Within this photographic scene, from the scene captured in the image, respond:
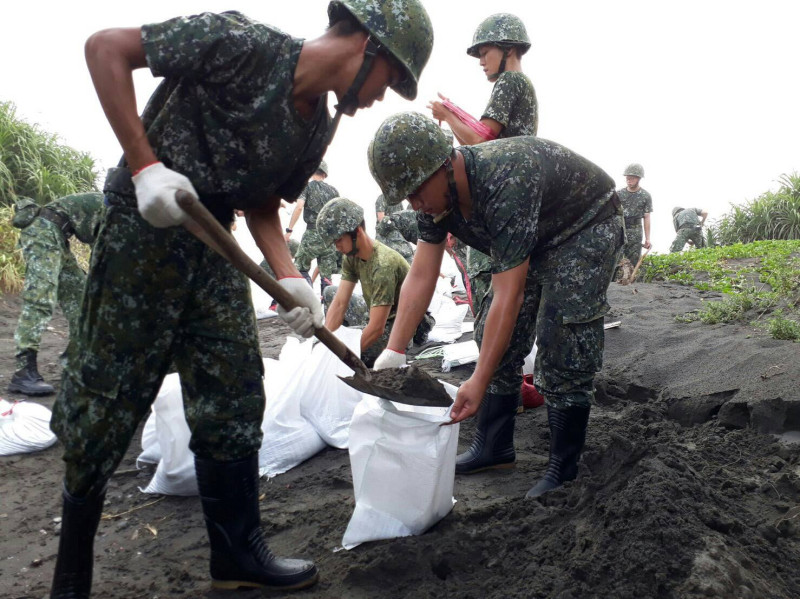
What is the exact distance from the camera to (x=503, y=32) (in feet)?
10.6

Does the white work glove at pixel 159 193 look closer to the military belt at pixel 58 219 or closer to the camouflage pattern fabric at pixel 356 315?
the military belt at pixel 58 219

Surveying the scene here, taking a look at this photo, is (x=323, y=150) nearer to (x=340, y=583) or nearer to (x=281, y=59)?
(x=281, y=59)

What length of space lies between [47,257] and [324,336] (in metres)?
3.18

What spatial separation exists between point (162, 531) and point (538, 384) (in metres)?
1.68

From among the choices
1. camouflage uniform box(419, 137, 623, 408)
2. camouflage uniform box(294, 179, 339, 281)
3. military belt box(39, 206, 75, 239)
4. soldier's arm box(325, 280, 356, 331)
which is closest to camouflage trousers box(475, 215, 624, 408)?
camouflage uniform box(419, 137, 623, 408)

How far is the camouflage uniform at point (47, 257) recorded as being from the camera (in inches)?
168

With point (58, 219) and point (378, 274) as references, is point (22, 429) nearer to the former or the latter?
point (58, 219)

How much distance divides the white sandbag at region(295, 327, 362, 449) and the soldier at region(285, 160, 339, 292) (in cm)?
379

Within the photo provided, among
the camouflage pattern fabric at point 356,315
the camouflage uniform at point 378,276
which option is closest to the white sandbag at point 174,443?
the camouflage uniform at point 378,276

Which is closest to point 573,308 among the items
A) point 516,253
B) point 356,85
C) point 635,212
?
point 516,253

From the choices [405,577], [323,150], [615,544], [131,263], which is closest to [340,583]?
[405,577]

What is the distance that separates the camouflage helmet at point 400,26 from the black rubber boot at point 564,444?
1.44 meters

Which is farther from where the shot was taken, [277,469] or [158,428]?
[277,469]

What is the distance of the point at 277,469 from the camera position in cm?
311
